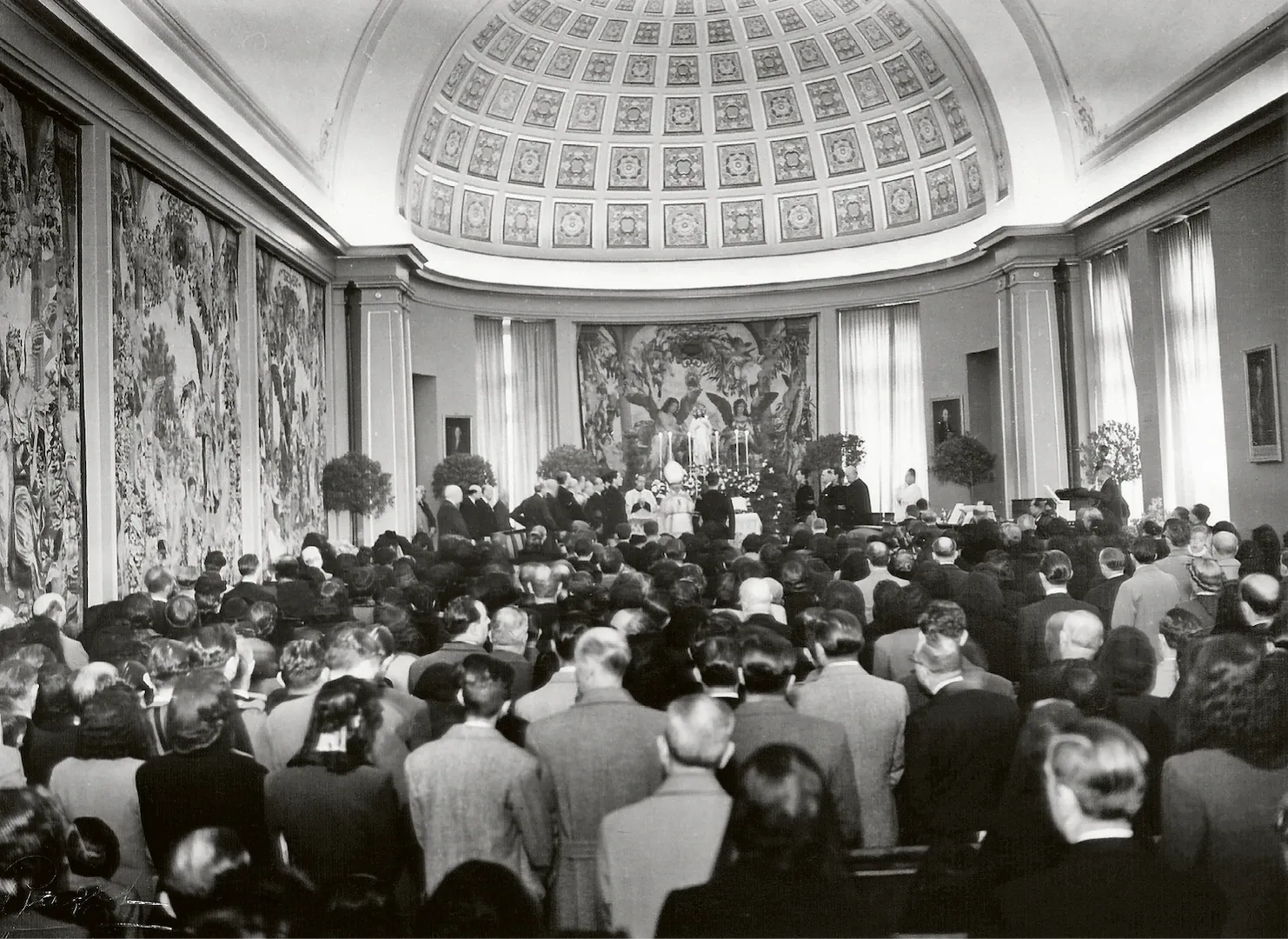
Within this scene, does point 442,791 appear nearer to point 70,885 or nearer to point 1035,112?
point 70,885

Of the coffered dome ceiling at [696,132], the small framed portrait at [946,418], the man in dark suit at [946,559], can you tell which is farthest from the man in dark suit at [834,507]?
the man in dark suit at [946,559]

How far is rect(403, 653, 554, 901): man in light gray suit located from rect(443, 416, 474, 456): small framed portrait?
1671 centimetres

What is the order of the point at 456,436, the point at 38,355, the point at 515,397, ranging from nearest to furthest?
the point at 38,355 < the point at 456,436 < the point at 515,397

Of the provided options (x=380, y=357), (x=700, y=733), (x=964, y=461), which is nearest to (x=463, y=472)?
(x=380, y=357)

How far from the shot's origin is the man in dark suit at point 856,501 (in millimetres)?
17469

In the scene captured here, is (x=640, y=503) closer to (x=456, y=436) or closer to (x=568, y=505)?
(x=568, y=505)

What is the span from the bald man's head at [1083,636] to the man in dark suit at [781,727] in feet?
4.37

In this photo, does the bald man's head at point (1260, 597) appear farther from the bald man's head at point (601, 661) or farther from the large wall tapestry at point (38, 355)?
the large wall tapestry at point (38, 355)

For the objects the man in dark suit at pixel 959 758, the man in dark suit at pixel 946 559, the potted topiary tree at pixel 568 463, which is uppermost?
the potted topiary tree at pixel 568 463

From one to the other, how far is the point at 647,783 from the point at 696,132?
19.0 metres

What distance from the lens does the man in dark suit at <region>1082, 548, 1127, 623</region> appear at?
7375 millimetres

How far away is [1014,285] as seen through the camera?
58.6 ft

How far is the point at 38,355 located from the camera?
28.9 feet

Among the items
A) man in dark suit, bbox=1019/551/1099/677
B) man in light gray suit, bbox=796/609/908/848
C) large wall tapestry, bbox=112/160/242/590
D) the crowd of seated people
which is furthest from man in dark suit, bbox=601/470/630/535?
man in light gray suit, bbox=796/609/908/848
